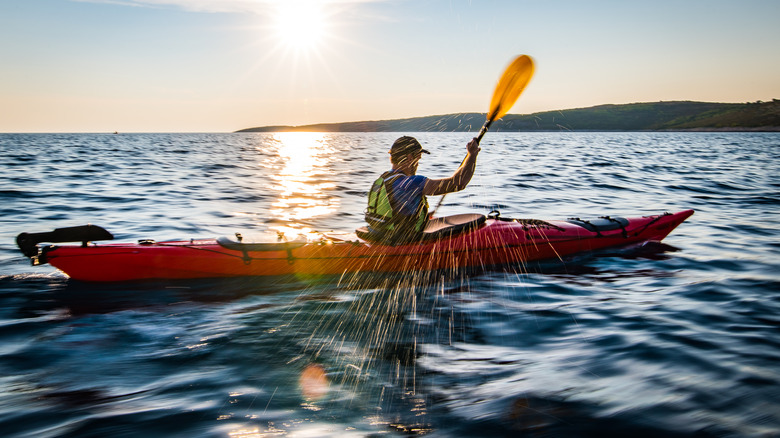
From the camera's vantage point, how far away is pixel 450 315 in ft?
15.9

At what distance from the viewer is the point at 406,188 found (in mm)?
5402

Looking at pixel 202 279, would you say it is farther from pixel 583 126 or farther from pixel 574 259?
pixel 583 126

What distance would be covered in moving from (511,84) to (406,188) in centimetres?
267

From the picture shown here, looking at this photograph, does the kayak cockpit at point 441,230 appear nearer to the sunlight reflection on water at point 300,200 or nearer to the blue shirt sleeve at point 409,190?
the blue shirt sleeve at point 409,190

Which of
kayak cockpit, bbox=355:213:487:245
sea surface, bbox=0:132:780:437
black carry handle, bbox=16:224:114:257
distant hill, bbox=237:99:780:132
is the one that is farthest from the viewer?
distant hill, bbox=237:99:780:132

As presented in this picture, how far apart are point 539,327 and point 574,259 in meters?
2.76

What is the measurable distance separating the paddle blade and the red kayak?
5.38ft

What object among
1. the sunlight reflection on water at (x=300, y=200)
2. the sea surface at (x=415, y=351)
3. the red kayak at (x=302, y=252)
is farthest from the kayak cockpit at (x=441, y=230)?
the sunlight reflection on water at (x=300, y=200)

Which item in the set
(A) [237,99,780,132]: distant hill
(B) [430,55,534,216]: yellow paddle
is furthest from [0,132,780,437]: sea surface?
(A) [237,99,780,132]: distant hill

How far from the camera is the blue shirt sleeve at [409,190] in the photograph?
538 centimetres

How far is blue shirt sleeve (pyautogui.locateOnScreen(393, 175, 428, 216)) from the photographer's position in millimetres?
5375

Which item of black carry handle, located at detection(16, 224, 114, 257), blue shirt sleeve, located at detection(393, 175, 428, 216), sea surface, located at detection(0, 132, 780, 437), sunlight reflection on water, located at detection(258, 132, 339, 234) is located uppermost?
blue shirt sleeve, located at detection(393, 175, 428, 216)

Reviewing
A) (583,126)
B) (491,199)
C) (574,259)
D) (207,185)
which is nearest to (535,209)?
(491,199)

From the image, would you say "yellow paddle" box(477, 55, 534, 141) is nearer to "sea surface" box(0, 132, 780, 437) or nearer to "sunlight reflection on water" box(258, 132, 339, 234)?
"sea surface" box(0, 132, 780, 437)
